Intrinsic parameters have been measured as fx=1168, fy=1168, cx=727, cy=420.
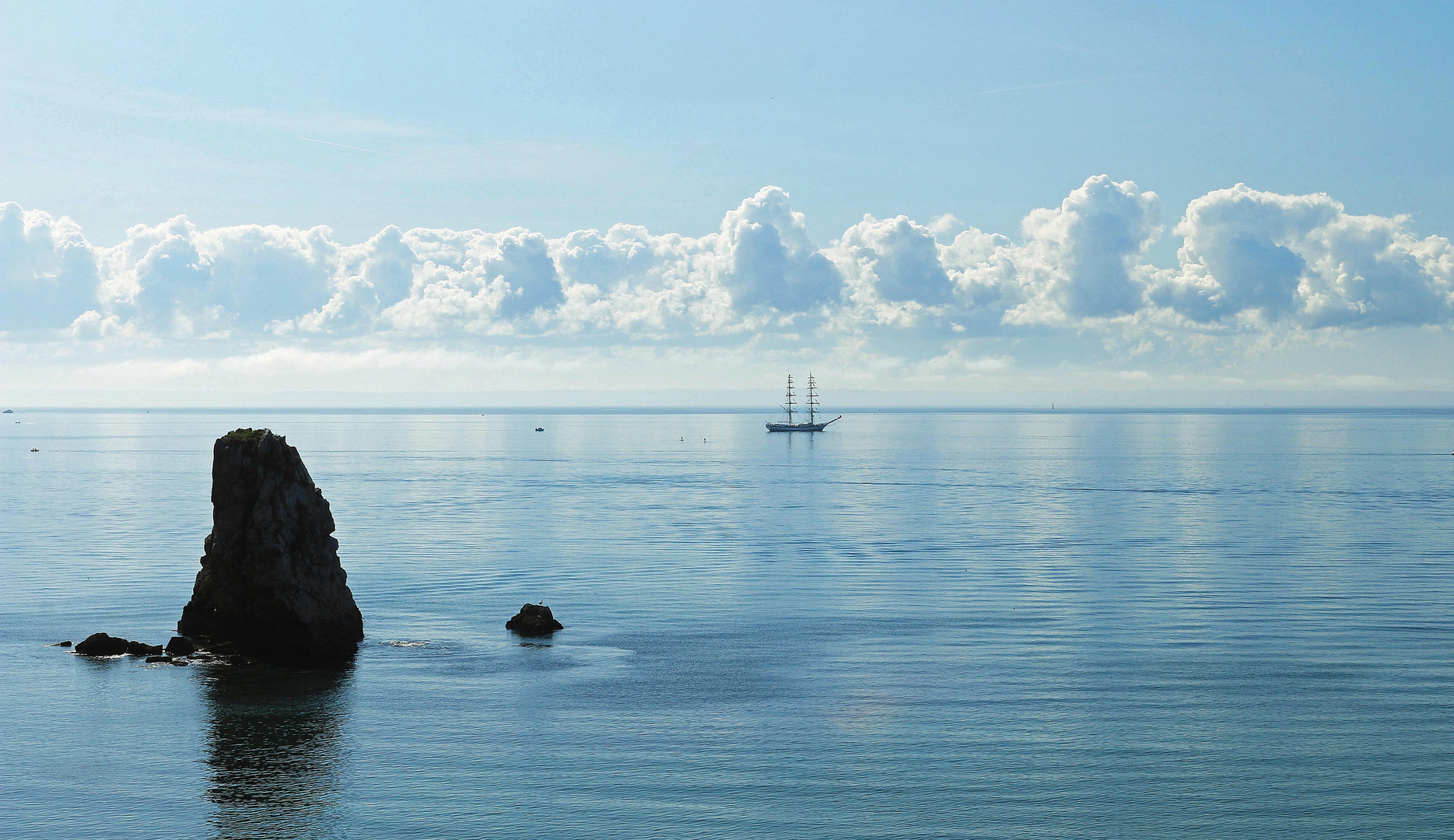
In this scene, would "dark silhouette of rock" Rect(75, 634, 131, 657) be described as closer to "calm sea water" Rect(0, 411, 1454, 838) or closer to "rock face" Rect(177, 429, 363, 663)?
"calm sea water" Rect(0, 411, 1454, 838)

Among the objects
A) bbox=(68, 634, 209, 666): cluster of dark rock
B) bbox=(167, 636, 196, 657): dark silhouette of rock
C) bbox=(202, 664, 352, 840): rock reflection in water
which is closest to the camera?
bbox=(202, 664, 352, 840): rock reflection in water

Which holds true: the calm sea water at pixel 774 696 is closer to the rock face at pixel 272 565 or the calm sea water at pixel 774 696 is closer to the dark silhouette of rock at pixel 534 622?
the dark silhouette of rock at pixel 534 622

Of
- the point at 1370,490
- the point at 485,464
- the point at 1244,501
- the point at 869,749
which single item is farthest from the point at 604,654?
the point at 485,464

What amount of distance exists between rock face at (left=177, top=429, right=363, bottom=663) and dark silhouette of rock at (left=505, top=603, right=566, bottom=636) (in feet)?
19.4

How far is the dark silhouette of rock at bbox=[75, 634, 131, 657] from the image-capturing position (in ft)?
131

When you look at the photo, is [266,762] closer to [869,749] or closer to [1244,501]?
[869,749]

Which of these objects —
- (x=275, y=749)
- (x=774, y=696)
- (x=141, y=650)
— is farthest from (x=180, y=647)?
(x=774, y=696)

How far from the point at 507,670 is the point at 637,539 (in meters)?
40.8

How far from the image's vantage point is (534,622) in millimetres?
44594

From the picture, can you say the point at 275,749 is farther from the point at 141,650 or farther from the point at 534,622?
the point at 534,622

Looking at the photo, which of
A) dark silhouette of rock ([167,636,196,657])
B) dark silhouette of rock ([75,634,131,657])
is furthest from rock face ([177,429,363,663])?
dark silhouette of rock ([75,634,131,657])

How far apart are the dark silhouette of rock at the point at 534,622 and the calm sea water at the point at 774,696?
0.89 m

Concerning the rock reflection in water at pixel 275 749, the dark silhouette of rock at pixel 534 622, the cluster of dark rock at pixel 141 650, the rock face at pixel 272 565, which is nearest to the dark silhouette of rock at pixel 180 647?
the cluster of dark rock at pixel 141 650

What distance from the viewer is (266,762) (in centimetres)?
2855
